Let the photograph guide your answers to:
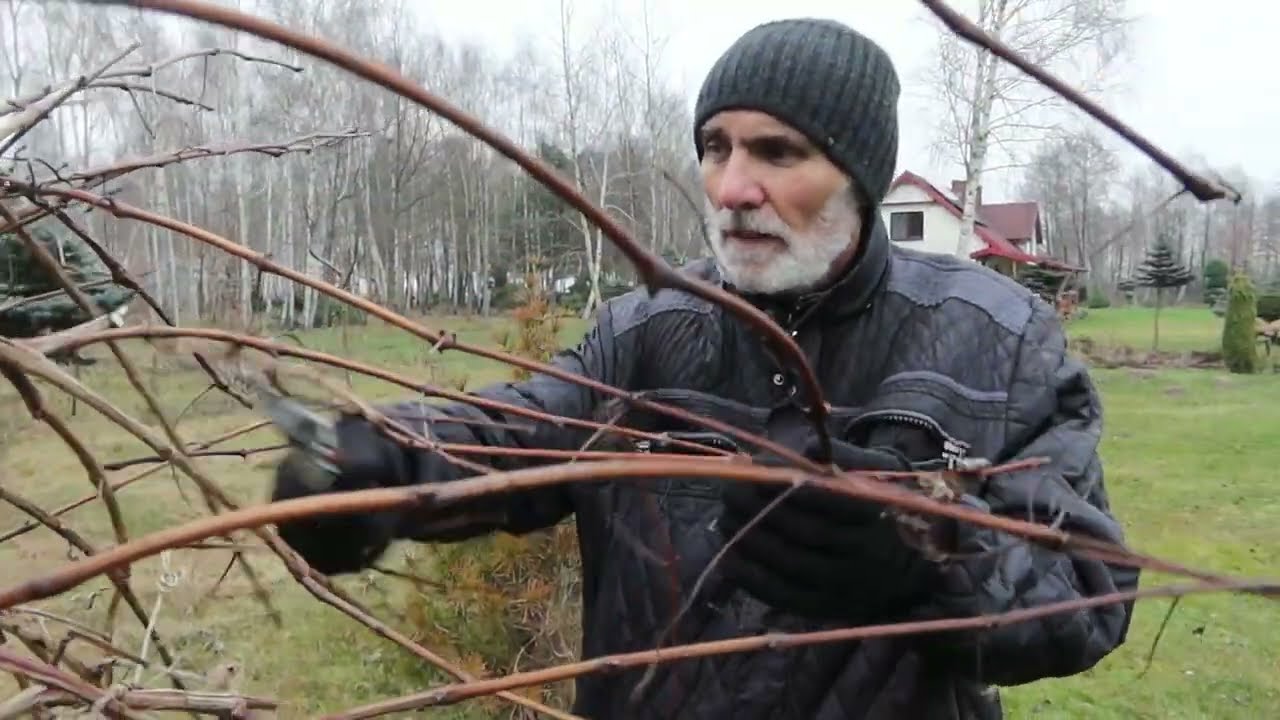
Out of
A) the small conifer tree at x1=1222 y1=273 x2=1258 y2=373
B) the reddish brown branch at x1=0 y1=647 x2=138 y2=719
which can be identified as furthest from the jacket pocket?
the small conifer tree at x1=1222 y1=273 x2=1258 y2=373

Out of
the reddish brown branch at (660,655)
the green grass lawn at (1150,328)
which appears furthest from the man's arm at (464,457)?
the green grass lawn at (1150,328)

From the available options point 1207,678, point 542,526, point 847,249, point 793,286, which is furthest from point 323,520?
point 1207,678

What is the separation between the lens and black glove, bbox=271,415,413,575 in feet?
3.63

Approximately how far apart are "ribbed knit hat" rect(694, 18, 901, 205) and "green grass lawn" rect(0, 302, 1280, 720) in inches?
32.4

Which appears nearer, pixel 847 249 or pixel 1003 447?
pixel 1003 447

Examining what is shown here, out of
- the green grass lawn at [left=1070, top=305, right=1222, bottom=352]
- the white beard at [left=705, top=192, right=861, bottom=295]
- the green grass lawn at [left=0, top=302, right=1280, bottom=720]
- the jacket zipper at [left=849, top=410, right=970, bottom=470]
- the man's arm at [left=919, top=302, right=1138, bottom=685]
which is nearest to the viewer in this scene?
the man's arm at [left=919, top=302, right=1138, bottom=685]

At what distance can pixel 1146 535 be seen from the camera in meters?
6.96

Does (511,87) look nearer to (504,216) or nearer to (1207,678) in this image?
(504,216)

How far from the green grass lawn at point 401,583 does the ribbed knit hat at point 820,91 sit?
0.82m

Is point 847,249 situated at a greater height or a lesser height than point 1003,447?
greater

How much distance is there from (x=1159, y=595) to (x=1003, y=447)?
2.50ft

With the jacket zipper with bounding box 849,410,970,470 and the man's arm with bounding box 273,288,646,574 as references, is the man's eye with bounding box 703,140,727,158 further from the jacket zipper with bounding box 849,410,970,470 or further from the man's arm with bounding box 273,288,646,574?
the jacket zipper with bounding box 849,410,970,470

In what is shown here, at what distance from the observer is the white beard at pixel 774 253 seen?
1.39m

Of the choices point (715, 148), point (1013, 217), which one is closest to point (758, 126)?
point (715, 148)
